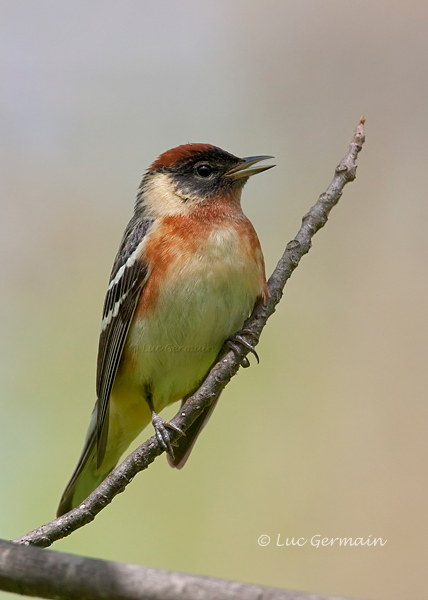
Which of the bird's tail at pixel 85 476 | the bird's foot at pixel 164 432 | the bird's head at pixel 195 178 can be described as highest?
the bird's head at pixel 195 178

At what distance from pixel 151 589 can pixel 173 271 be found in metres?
2.56

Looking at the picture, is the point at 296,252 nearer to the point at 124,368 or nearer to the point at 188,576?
the point at 124,368

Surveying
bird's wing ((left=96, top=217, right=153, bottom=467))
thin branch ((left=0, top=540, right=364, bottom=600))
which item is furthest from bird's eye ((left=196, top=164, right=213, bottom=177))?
thin branch ((left=0, top=540, right=364, bottom=600))

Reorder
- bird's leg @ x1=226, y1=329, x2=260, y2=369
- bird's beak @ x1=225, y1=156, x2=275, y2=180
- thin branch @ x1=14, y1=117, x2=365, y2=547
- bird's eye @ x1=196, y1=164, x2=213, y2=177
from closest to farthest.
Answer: thin branch @ x1=14, y1=117, x2=365, y2=547, bird's leg @ x1=226, y1=329, x2=260, y2=369, bird's beak @ x1=225, y1=156, x2=275, y2=180, bird's eye @ x1=196, y1=164, x2=213, y2=177

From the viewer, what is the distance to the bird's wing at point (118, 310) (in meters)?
4.16

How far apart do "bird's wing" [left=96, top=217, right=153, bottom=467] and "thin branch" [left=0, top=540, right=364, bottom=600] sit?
2.58 meters

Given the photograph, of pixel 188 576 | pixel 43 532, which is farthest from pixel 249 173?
pixel 188 576

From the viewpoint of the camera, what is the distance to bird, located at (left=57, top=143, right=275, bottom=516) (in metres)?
3.90

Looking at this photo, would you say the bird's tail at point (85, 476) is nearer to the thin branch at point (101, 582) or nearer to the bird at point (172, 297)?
the bird at point (172, 297)

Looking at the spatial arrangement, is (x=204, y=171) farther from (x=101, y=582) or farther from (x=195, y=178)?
(x=101, y=582)

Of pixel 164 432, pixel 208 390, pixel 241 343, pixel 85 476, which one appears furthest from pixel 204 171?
pixel 85 476

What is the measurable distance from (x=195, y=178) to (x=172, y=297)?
1.11 meters

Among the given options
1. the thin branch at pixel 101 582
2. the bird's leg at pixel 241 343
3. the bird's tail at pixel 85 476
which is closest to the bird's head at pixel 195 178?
the bird's leg at pixel 241 343

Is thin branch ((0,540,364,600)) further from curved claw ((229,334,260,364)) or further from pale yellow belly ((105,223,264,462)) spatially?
pale yellow belly ((105,223,264,462))
